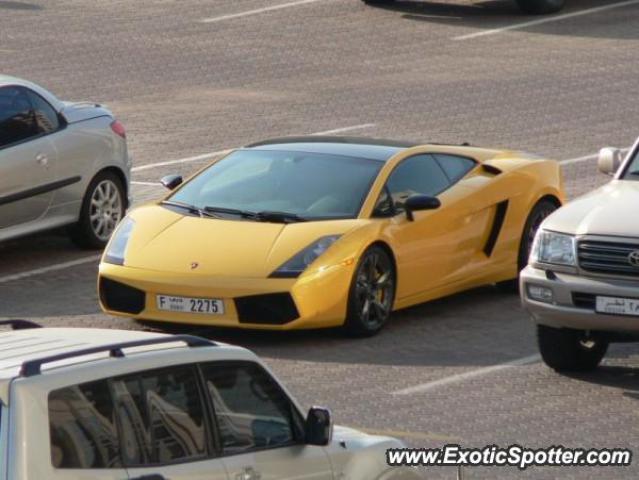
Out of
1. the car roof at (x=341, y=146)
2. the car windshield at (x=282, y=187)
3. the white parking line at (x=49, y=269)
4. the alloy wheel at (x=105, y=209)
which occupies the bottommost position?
the white parking line at (x=49, y=269)

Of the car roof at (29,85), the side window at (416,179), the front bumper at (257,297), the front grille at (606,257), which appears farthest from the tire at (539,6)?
the front grille at (606,257)

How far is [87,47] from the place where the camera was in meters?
28.7

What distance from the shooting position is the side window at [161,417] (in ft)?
22.8

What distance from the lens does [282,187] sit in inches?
570

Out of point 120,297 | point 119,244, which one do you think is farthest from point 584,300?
point 119,244

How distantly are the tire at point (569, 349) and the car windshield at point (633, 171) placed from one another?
1213mm

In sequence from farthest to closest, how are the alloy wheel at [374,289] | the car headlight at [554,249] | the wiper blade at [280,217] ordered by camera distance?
1. the wiper blade at [280,217]
2. the alloy wheel at [374,289]
3. the car headlight at [554,249]

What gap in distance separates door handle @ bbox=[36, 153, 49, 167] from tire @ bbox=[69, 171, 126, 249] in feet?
2.27

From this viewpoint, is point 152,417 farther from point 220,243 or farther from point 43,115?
point 43,115

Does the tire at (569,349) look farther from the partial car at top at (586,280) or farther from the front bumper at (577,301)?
the front bumper at (577,301)

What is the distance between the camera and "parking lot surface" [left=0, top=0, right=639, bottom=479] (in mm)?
12078

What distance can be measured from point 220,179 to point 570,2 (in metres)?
17.9

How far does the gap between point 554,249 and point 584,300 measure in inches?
17.5

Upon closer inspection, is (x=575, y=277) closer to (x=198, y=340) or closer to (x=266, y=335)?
(x=266, y=335)
